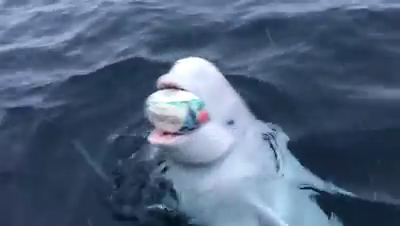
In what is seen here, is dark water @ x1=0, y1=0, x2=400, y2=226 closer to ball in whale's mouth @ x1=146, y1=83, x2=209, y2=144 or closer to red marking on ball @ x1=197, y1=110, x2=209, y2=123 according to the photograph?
ball in whale's mouth @ x1=146, y1=83, x2=209, y2=144

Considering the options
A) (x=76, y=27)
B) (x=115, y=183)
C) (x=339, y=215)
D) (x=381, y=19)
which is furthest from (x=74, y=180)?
(x=381, y=19)

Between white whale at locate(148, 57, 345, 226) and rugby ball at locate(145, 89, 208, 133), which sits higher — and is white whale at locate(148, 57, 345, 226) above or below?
below

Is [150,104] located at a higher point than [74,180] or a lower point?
higher

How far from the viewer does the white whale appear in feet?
22.0

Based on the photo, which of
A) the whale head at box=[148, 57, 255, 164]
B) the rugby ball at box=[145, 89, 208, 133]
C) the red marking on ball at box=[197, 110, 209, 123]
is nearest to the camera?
the rugby ball at box=[145, 89, 208, 133]

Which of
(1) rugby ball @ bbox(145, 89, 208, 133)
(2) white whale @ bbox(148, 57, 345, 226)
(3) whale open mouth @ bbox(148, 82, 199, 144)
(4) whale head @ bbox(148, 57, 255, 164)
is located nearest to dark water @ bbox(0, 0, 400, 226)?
(2) white whale @ bbox(148, 57, 345, 226)

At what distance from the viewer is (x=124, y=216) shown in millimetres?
7289

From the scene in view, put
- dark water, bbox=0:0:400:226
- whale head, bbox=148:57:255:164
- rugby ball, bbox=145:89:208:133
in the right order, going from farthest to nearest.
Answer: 1. dark water, bbox=0:0:400:226
2. whale head, bbox=148:57:255:164
3. rugby ball, bbox=145:89:208:133

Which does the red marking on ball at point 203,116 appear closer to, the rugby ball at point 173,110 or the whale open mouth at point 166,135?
the rugby ball at point 173,110

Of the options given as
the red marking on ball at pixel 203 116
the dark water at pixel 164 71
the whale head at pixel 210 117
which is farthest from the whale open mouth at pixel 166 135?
the dark water at pixel 164 71

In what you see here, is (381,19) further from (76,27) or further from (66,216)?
(66,216)

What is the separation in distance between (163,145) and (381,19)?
5.87 m

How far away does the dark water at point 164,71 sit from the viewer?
784 cm

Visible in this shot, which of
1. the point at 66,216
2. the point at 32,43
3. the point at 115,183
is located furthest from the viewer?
the point at 32,43
